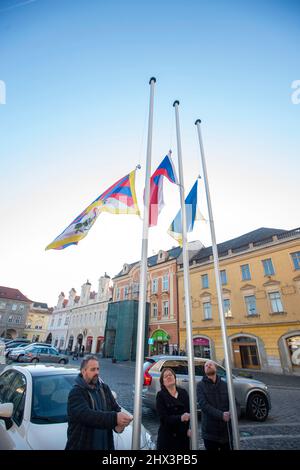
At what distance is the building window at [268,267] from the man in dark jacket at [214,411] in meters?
20.4

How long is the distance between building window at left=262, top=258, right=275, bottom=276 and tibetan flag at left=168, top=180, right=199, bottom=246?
1812 centimetres

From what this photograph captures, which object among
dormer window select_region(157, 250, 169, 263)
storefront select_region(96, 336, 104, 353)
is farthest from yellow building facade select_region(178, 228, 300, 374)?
storefront select_region(96, 336, 104, 353)

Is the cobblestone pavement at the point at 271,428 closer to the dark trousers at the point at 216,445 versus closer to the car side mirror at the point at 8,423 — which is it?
the dark trousers at the point at 216,445

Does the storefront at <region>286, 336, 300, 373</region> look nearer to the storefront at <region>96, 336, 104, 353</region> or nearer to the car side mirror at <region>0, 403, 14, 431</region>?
the car side mirror at <region>0, 403, 14, 431</region>

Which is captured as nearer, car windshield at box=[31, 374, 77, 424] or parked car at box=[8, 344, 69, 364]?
car windshield at box=[31, 374, 77, 424]

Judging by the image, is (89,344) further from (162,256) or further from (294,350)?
(294,350)

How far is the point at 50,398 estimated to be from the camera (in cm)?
342

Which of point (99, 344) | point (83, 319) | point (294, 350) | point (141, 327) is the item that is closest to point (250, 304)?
point (294, 350)

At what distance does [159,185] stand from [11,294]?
7209cm

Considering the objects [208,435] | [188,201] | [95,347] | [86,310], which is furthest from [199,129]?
[86,310]

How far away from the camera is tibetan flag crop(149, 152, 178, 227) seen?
6.14 m

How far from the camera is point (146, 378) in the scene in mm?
6902
